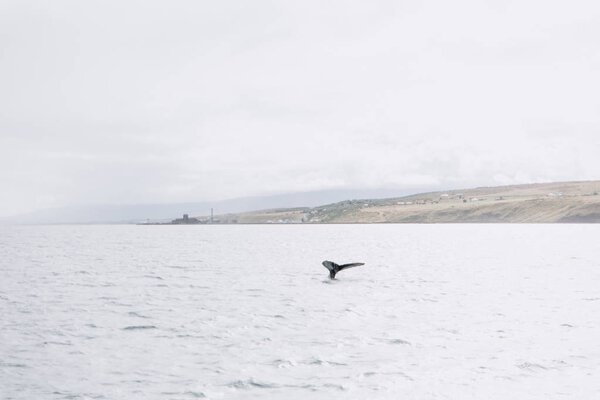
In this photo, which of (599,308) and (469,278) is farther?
(469,278)

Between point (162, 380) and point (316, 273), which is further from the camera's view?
point (316, 273)

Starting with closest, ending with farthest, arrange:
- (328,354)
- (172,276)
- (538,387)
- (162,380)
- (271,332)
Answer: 1. (538,387)
2. (162,380)
3. (328,354)
4. (271,332)
5. (172,276)

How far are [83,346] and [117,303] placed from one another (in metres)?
14.9

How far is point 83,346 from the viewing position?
25.2 meters

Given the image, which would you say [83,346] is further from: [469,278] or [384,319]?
[469,278]

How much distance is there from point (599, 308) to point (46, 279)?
48.9 meters

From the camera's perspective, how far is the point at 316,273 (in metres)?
65.4

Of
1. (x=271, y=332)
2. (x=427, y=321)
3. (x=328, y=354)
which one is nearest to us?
(x=328, y=354)

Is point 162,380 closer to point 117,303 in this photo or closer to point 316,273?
point 117,303

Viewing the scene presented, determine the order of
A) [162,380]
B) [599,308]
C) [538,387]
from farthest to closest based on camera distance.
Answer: [599,308] < [162,380] < [538,387]

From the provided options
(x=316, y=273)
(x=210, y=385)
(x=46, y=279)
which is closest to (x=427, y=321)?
(x=210, y=385)

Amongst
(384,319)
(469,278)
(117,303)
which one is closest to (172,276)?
(117,303)

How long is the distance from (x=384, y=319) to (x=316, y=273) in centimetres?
3384

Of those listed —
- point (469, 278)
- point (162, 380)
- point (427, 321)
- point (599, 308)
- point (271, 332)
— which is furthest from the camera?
point (469, 278)
